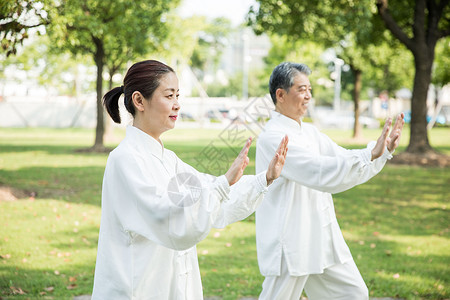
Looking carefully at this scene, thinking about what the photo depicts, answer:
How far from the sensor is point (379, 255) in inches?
267

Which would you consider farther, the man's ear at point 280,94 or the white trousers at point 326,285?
the man's ear at point 280,94

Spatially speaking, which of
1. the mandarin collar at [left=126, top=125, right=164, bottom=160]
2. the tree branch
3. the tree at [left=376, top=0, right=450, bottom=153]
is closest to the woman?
the mandarin collar at [left=126, top=125, right=164, bottom=160]

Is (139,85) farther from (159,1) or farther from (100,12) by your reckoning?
(159,1)

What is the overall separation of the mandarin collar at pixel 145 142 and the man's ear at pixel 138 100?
112 mm

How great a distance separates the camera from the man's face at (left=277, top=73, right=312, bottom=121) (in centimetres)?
367

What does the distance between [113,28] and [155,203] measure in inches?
582

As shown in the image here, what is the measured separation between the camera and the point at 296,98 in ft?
12.1

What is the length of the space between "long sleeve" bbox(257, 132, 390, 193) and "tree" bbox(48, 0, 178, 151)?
33.0ft

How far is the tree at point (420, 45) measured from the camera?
1608 centimetres

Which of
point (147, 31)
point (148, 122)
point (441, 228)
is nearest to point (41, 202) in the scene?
point (441, 228)

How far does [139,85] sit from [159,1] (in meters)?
16.2

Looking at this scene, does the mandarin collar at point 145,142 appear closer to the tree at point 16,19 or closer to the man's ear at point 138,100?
the man's ear at point 138,100

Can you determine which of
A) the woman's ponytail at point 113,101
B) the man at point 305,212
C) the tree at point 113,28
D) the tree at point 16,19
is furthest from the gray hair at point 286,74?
the tree at point 113,28

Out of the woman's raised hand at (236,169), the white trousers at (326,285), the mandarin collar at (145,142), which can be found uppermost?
the mandarin collar at (145,142)
